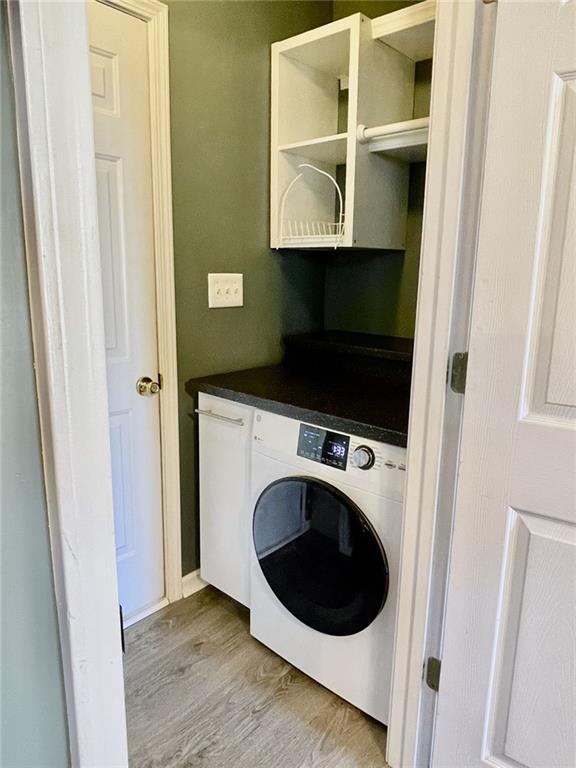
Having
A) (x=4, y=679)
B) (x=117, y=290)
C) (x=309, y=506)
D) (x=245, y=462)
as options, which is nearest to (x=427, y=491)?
(x=309, y=506)

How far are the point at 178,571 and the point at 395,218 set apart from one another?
5.45 feet

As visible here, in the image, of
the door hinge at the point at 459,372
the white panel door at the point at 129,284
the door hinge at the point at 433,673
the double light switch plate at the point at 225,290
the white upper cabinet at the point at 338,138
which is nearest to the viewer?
the door hinge at the point at 459,372

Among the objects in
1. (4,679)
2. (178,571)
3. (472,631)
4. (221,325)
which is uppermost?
(221,325)

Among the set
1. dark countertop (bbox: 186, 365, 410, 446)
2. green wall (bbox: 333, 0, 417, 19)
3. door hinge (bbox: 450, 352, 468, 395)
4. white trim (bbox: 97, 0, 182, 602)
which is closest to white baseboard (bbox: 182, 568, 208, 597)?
white trim (bbox: 97, 0, 182, 602)

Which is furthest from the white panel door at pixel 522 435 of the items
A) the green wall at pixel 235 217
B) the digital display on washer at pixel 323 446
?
the green wall at pixel 235 217

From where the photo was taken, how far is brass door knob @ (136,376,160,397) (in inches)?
72.1

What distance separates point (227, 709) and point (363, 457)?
3.07ft

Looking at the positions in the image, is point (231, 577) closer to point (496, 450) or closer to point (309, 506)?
point (309, 506)

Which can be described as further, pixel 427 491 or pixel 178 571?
pixel 178 571

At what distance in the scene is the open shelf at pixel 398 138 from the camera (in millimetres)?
1638

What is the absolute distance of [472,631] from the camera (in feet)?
3.85

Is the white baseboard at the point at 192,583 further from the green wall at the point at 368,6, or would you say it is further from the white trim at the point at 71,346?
the green wall at the point at 368,6

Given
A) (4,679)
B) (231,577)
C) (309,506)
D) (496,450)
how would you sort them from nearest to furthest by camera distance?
(4,679) → (496,450) → (309,506) → (231,577)

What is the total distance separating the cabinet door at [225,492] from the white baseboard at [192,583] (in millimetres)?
110
